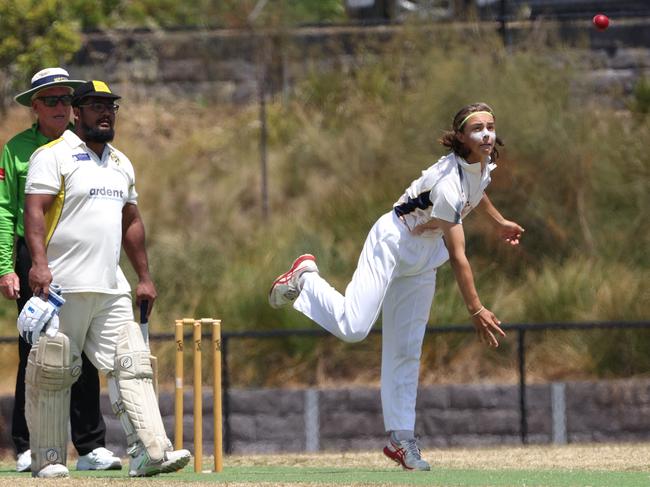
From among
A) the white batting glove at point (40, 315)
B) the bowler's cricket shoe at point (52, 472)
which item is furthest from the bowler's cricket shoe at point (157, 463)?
the white batting glove at point (40, 315)

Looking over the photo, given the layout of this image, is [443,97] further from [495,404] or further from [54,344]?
[54,344]

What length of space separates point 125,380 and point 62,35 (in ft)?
35.1

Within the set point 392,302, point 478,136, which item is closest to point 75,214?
point 392,302

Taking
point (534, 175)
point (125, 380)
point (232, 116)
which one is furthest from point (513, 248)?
point (125, 380)

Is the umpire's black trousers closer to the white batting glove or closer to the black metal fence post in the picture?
the white batting glove

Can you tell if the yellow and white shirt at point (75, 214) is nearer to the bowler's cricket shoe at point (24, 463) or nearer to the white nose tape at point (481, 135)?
the bowler's cricket shoe at point (24, 463)

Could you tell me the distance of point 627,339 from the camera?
13266 millimetres

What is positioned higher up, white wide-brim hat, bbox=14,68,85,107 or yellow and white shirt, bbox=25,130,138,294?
white wide-brim hat, bbox=14,68,85,107

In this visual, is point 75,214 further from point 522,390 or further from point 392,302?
point 522,390

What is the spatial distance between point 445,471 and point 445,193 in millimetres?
1492

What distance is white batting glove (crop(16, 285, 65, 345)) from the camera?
776cm

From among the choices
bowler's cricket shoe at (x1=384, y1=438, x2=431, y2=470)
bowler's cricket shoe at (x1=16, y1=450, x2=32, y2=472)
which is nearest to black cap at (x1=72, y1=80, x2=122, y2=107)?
bowler's cricket shoe at (x1=16, y1=450, x2=32, y2=472)

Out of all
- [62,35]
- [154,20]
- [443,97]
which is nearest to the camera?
[443,97]

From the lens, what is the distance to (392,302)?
342 inches
